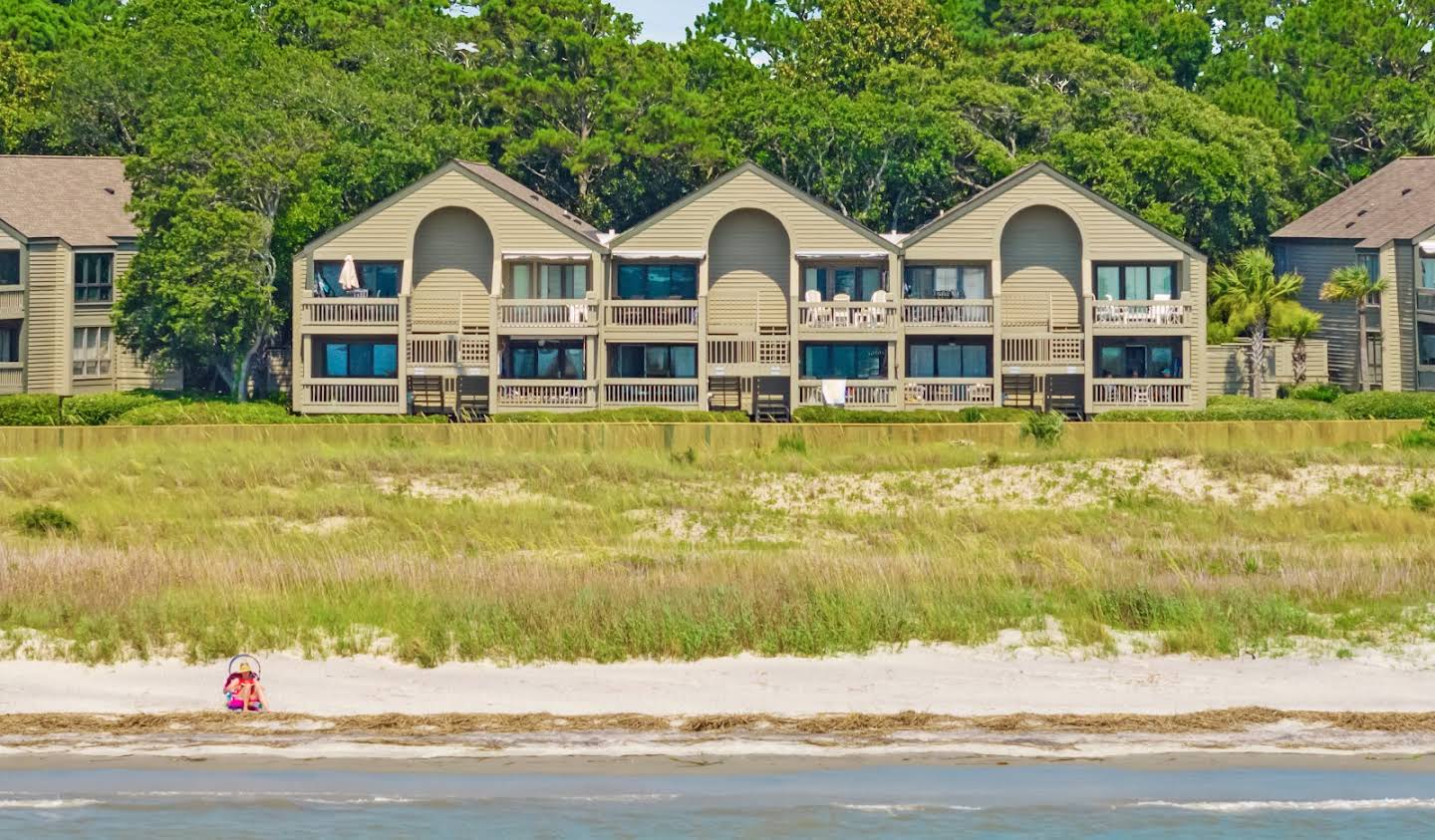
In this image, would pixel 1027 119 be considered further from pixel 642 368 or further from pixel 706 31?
pixel 706 31

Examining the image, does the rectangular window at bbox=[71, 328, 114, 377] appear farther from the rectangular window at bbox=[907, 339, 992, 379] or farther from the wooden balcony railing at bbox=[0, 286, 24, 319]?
the rectangular window at bbox=[907, 339, 992, 379]

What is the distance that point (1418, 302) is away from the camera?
66500 millimetres

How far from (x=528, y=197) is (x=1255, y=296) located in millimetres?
23511

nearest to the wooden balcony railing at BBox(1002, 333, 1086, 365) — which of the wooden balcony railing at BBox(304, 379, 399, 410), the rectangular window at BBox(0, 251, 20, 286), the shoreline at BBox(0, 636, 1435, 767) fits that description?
the wooden balcony railing at BBox(304, 379, 399, 410)

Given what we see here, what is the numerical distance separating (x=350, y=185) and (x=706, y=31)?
40893 mm

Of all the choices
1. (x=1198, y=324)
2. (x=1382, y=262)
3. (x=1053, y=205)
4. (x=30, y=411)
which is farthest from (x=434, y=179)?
(x=1382, y=262)

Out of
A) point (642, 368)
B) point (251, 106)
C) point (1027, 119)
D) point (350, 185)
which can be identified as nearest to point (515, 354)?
point (642, 368)

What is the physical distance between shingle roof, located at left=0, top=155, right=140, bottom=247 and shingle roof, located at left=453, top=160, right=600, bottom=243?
12.7 m

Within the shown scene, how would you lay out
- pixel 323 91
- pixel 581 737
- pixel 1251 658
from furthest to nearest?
pixel 323 91 → pixel 1251 658 → pixel 581 737

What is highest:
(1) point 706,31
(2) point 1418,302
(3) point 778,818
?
(1) point 706,31

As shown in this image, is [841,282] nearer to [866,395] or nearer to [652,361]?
[866,395]

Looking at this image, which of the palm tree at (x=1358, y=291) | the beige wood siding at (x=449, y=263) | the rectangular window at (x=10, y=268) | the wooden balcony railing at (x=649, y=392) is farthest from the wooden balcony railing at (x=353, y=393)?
the palm tree at (x=1358, y=291)

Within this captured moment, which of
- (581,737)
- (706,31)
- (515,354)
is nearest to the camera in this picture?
(581,737)

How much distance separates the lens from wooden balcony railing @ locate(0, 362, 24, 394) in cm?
6750
